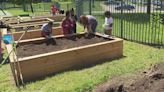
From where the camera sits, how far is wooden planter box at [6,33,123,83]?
6.54 meters

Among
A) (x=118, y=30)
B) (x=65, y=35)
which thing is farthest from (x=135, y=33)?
(x=65, y=35)

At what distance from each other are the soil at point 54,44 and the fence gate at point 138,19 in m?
2.01

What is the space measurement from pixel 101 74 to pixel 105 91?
4.78ft

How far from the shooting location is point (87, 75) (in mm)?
6594

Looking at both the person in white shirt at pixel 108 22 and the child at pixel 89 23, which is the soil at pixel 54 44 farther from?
the person in white shirt at pixel 108 22

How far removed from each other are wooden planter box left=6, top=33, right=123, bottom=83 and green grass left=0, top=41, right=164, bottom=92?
0.25 m

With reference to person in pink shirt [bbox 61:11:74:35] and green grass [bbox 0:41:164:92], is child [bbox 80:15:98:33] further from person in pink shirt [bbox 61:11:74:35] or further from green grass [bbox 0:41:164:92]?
green grass [bbox 0:41:164:92]

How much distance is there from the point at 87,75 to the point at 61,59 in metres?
0.93

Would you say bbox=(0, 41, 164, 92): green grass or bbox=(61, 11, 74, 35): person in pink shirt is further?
bbox=(61, 11, 74, 35): person in pink shirt

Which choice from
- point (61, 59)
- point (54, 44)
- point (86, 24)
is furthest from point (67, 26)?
point (61, 59)

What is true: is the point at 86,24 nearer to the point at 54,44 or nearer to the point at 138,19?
the point at 54,44

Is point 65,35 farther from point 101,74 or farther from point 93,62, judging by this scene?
point 101,74

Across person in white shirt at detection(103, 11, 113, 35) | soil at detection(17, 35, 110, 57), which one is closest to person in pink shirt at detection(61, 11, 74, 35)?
soil at detection(17, 35, 110, 57)

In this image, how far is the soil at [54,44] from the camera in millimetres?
7723
